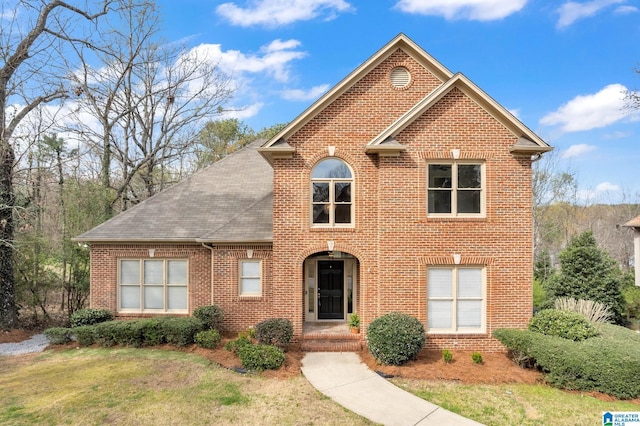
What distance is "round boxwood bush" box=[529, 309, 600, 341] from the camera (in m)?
8.98

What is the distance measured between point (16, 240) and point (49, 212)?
1887 mm

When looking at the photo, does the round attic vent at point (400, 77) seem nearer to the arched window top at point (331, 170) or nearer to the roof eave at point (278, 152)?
the arched window top at point (331, 170)

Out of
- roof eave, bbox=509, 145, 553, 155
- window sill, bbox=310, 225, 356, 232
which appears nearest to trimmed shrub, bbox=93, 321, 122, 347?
window sill, bbox=310, 225, 356, 232

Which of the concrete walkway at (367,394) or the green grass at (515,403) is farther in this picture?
the green grass at (515,403)

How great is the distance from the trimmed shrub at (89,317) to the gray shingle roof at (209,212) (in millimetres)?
2534

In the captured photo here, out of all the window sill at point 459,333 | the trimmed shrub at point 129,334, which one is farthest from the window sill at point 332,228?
the trimmed shrub at point 129,334

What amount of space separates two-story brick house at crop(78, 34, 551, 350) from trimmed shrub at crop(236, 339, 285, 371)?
1.75 m

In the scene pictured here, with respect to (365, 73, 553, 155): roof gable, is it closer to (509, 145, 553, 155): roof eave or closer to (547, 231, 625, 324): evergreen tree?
(509, 145, 553, 155): roof eave

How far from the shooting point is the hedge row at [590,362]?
24.7 ft

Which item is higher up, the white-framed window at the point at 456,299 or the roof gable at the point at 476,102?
the roof gable at the point at 476,102

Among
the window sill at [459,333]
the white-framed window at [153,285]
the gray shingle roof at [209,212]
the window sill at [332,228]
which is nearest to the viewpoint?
the window sill at [459,333]

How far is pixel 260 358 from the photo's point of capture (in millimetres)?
8766

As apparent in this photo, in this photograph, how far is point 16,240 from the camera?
525 inches

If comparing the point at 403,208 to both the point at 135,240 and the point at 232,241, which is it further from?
the point at 135,240
